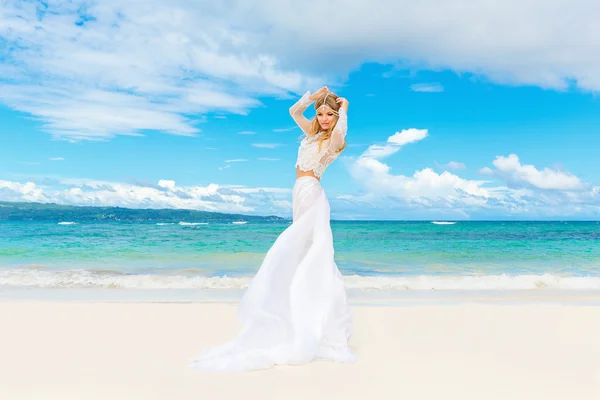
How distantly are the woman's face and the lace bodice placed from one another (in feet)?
0.41

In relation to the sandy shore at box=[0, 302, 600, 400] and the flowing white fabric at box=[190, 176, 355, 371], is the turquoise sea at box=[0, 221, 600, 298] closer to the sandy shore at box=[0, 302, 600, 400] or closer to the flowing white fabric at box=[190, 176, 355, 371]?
the sandy shore at box=[0, 302, 600, 400]

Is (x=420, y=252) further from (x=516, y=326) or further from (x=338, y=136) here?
(x=338, y=136)

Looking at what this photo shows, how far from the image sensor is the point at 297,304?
15.1 feet

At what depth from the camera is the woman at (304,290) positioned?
4.50 meters

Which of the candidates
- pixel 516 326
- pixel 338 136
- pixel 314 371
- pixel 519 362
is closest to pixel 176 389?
pixel 314 371

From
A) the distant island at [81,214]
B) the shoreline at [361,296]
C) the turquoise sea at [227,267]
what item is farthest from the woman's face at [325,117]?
the distant island at [81,214]

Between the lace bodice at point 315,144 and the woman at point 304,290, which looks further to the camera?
the lace bodice at point 315,144

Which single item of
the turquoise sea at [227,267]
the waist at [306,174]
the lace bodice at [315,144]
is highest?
the lace bodice at [315,144]

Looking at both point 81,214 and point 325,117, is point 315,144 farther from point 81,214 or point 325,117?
point 81,214

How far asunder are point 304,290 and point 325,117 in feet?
5.44

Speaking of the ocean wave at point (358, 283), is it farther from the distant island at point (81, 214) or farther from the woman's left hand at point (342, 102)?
the distant island at point (81, 214)

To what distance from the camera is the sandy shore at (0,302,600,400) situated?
394cm

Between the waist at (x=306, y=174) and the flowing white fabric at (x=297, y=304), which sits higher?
the waist at (x=306, y=174)

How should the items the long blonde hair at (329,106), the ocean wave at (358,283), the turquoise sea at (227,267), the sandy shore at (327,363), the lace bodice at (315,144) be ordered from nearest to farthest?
the sandy shore at (327,363), the lace bodice at (315,144), the long blonde hair at (329,106), the ocean wave at (358,283), the turquoise sea at (227,267)
